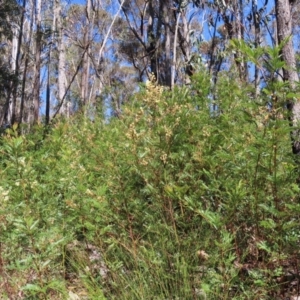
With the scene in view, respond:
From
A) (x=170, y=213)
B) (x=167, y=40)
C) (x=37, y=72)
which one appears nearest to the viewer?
(x=170, y=213)

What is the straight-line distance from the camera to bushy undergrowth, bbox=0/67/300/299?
195 centimetres

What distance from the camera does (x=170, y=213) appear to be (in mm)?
2215

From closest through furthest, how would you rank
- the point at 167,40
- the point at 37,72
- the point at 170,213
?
the point at 170,213
the point at 37,72
the point at 167,40

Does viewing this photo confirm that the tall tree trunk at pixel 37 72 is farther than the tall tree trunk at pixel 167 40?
No

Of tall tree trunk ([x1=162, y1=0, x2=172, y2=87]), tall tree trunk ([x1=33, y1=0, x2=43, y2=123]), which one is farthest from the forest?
tall tree trunk ([x1=162, y1=0, x2=172, y2=87])

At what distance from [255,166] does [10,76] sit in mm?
13910

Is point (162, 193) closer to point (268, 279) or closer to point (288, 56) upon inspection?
point (268, 279)

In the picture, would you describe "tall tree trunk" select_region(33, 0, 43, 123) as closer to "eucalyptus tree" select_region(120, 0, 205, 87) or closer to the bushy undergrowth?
"eucalyptus tree" select_region(120, 0, 205, 87)

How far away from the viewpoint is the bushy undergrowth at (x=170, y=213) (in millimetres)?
1952

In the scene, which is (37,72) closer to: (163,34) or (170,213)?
(163,34)

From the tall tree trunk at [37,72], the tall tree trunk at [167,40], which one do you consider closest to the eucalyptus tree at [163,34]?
the tall tree trunk at [167,40]

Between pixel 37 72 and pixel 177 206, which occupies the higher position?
pixel 37 72

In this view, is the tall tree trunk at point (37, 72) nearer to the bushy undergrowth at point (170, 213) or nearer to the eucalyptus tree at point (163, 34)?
the eucalyptus tree at point (163, 34)

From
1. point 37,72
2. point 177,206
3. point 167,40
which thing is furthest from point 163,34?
point 177,206
